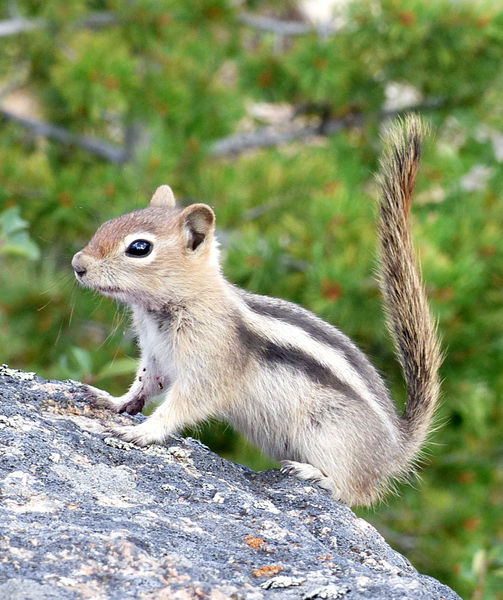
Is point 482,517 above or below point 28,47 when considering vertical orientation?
below

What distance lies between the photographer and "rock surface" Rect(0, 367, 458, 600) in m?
1.42

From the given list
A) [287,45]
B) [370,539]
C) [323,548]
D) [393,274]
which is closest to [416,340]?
[393,274]

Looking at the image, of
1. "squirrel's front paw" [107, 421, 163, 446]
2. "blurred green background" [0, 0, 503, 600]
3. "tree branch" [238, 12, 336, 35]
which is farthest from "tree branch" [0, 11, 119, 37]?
"squirrel's front paw" [107, 421, 163, 446]

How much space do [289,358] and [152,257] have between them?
499 mm

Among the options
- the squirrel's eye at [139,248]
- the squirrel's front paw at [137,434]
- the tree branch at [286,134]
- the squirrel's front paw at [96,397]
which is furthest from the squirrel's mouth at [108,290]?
the tree branch at [286,134]

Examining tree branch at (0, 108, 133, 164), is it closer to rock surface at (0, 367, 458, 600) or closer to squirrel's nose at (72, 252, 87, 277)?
squirrel's nose at (72, 252, 87, 277)

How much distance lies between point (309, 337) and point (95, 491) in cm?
106

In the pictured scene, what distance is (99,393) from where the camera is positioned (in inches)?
94.7

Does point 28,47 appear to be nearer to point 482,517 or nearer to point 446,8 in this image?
point 446,8

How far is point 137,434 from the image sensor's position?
2182 mm

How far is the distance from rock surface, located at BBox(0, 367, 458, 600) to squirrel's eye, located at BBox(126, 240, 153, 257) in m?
0.45

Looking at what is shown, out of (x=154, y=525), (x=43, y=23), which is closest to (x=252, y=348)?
(x=154, y=525)

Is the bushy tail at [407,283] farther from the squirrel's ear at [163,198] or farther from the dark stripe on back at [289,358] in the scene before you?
the squirrel's ear at [163,198]

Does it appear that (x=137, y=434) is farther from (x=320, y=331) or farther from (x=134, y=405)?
(x=320, y=331)
